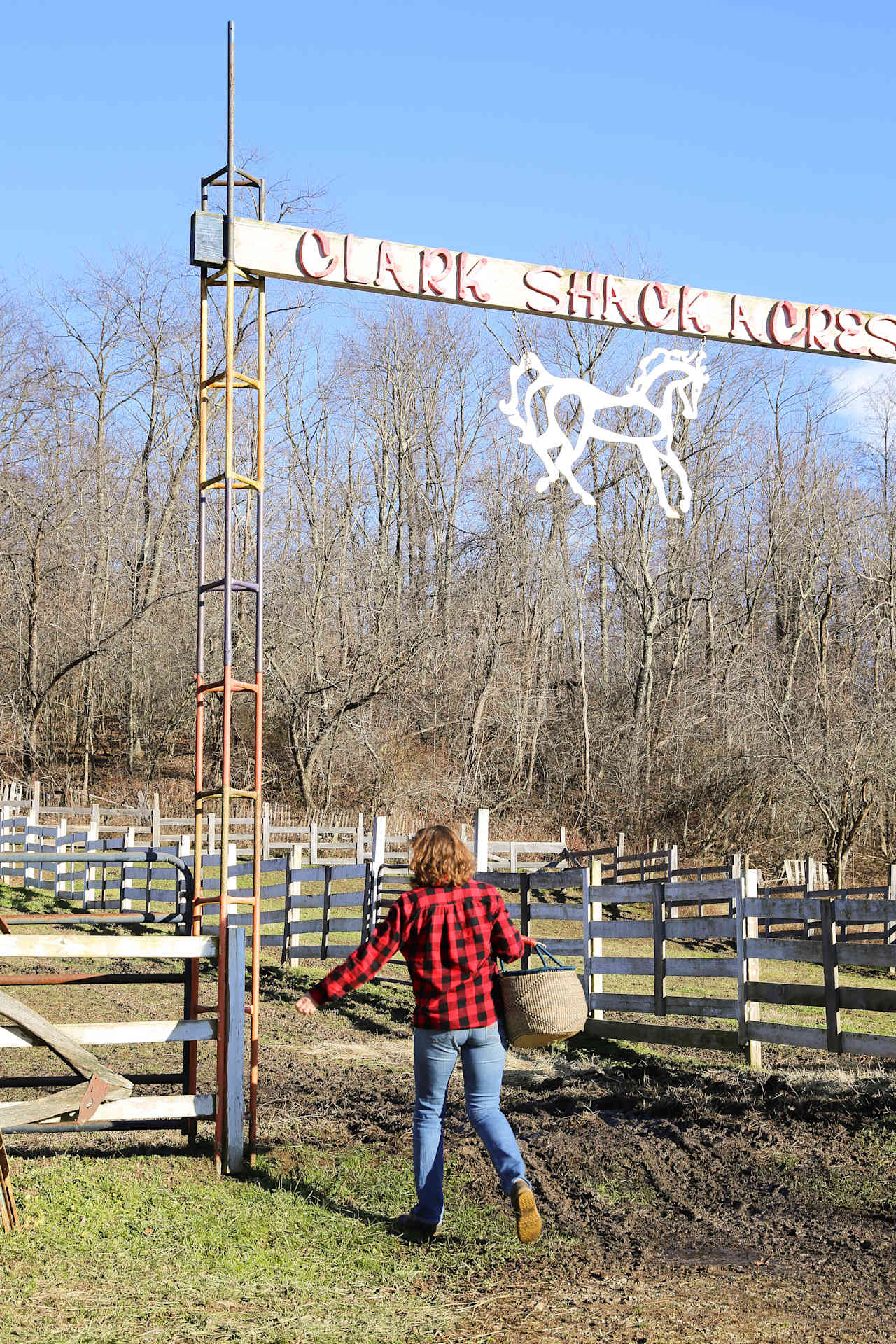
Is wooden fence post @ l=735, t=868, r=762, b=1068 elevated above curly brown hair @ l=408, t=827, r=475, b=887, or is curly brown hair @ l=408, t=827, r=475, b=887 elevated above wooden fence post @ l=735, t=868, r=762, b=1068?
curly brown hair @ l=408, t=827, r=475, b=887

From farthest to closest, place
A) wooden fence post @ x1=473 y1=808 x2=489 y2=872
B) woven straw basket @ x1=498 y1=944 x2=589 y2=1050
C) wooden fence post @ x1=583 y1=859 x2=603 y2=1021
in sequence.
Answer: wooden fence post @ x1=473 y1=808 x2=489 y2=872 < wooden fence post @ x1=583 y1=859 x2=603 y2=1021 < woven straw basket @ x1=498 y1=944 x2=589 y2=1050

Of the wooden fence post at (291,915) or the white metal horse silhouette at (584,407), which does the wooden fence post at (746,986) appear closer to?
the white metal horse silhouette at (584,407)

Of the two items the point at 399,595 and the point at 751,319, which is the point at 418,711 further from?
the point at 751,319

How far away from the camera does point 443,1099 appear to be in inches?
198

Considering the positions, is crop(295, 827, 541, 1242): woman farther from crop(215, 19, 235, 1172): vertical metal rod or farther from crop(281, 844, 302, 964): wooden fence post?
crop(281, 844, 302, 964): wooden fence post

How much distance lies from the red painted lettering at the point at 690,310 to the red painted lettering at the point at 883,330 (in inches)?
61.2

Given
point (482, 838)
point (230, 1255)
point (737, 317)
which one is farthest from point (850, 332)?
point (482, 838)

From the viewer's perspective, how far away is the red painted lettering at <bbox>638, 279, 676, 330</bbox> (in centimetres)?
870

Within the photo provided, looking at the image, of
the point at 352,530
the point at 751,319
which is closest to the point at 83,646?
the point at 352,530

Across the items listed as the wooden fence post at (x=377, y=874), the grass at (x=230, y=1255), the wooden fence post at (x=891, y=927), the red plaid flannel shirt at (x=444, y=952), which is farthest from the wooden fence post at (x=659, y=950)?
the wooden fence post at (x=891, y=927)

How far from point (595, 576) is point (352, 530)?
867 centimetres

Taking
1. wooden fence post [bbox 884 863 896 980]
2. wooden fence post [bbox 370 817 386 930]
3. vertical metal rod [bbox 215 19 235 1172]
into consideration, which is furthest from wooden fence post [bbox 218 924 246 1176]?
wooden fence post [bbox 884 863 896 980]

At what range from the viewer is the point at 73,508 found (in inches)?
1559

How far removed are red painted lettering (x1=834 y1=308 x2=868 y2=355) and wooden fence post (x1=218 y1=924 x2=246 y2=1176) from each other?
639 cm
